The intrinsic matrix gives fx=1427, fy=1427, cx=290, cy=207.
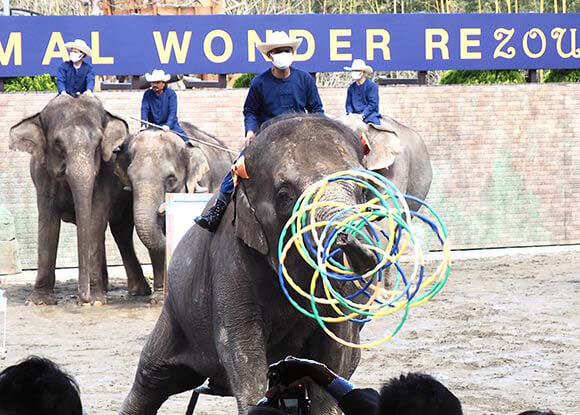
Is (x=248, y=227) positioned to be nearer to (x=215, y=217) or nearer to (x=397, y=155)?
(x=215, y=217)

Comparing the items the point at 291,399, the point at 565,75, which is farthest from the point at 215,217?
the point at 565,75

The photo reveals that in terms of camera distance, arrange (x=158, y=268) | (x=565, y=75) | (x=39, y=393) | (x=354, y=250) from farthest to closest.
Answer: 1. (x=565, y=75)
2. (x=158, y=268)
3. (x=354, y=250)
4. (x=39, y=393)

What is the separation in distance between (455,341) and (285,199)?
243 inches

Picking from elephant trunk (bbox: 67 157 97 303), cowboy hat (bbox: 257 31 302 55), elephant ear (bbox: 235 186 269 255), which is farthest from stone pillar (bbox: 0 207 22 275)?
elephant ear (bbox: 235 186 269 255)

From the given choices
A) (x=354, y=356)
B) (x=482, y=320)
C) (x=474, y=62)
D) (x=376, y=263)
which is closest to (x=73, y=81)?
(x=482, y=320)

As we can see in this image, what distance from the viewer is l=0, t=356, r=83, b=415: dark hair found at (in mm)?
3812

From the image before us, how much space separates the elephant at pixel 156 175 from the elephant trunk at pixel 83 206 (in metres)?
0.42

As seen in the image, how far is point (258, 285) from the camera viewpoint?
755 cm

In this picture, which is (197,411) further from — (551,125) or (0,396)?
(551,125)

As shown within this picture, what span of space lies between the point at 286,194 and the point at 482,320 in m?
7.50

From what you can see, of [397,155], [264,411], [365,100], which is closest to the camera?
[264,411]

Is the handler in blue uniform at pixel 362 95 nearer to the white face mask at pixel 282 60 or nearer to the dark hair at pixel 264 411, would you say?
the white face mask at pixel 282 60

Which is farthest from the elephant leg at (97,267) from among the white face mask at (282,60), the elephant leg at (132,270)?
the white face mask at (282,60)

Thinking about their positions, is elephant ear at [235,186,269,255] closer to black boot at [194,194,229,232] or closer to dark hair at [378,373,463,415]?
black boot at [194,194,229,232]
